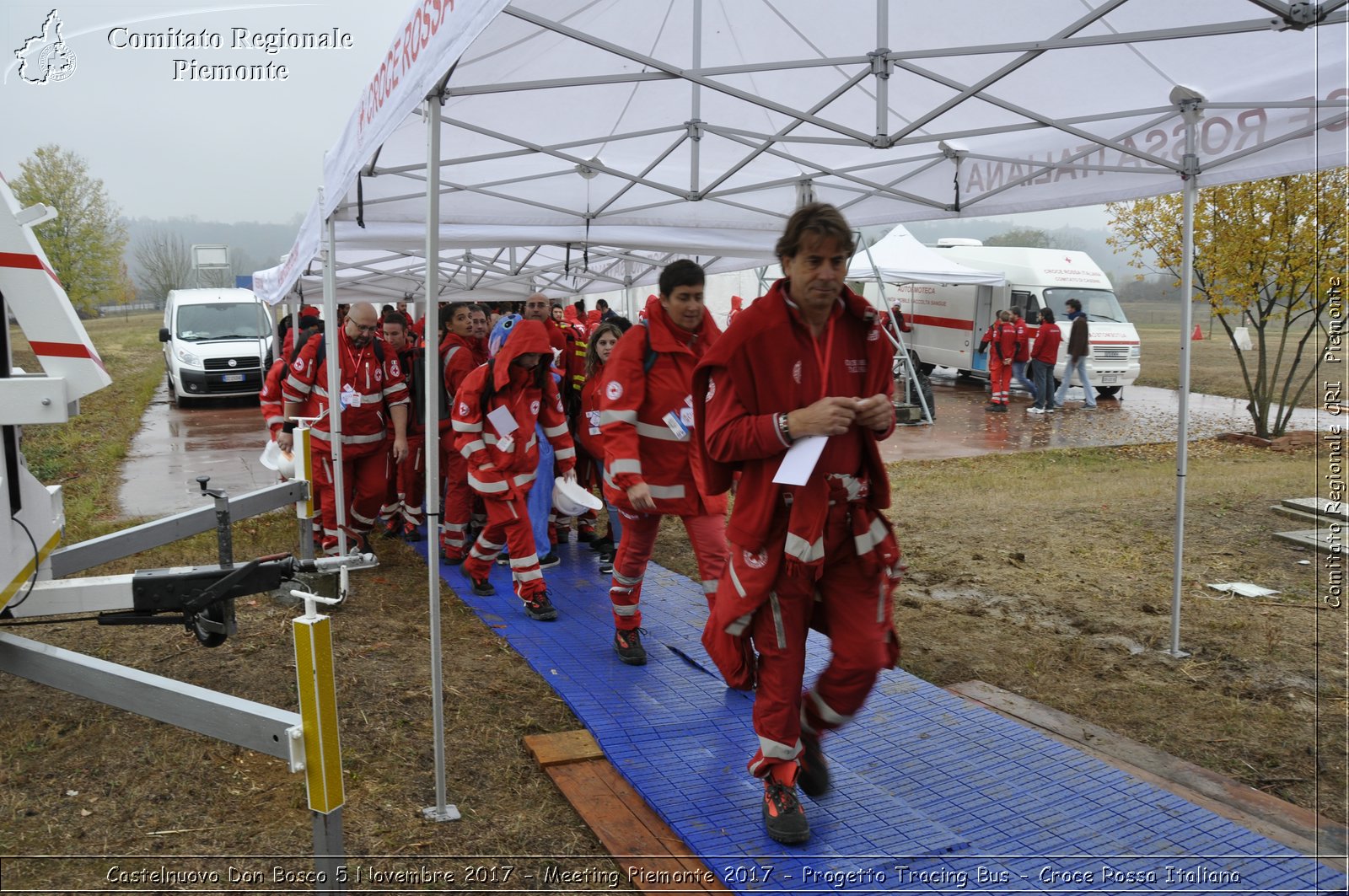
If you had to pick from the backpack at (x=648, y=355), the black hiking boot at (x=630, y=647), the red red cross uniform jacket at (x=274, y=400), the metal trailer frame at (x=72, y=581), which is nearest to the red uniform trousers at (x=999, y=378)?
the red red cross uniform jacket at (x=274, y=400)

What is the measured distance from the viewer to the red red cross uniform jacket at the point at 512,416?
6160mm

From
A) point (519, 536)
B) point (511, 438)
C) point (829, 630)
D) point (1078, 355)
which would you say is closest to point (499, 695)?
point (519, 536)

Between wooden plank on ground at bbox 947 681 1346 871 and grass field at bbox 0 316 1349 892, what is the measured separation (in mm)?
140

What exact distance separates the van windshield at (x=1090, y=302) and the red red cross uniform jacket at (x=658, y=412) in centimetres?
1909

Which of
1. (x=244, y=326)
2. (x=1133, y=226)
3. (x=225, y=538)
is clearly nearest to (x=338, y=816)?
(x=225, y=538)

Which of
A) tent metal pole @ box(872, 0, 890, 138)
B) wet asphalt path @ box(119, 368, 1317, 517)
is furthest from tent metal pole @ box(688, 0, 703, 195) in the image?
wet asphalt path @ box(119, 368, 1317, 517)

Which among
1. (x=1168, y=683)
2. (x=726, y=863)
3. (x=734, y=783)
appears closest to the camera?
(x=726, y=863)

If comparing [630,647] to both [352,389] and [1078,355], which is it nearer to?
[352,389]

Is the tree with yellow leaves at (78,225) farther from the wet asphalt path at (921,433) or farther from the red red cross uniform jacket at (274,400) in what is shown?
the red red cross uniform jacket at (274,400)

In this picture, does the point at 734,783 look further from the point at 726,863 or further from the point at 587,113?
the point at 587,113

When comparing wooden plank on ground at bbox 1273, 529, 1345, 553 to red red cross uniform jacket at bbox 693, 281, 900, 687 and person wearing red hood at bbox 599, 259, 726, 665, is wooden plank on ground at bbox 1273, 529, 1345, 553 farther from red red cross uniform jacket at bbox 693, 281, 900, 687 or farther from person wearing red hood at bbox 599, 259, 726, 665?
red red cross uniform jacket at bbox 693, 281, 900, 687

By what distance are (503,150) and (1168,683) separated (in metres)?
4.99

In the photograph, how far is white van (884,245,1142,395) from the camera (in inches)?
835

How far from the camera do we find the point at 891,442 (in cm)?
1534
